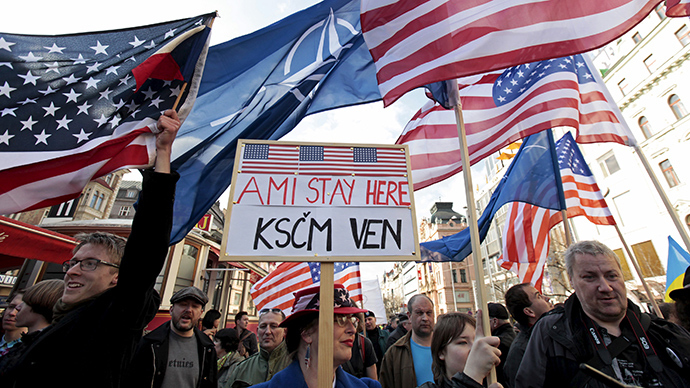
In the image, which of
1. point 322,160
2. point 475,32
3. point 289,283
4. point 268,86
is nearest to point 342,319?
point 322,160

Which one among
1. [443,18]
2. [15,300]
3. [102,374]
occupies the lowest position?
[102,374]

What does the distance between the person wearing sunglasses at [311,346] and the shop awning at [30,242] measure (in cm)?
689

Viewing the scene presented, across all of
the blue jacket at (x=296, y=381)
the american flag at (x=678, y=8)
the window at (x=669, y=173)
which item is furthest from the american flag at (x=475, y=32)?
the window at (x=669, y=173)

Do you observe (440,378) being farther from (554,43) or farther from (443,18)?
(443,18)

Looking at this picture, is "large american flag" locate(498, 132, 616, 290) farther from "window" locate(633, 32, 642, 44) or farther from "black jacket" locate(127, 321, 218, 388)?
"window" locate(633, 32, 642, 44)

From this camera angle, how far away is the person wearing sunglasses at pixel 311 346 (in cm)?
214

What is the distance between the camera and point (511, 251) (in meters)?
6.52

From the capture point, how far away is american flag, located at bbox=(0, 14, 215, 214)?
2816 millimetres

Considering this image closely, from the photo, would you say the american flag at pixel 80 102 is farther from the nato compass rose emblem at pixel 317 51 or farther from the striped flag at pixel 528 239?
the striped flag at pixel 528 239

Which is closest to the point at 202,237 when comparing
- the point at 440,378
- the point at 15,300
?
the point at 15,300

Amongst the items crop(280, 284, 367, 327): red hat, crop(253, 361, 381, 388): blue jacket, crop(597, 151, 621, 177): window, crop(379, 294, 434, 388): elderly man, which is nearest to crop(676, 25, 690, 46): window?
crop(597, 151, 621, 177): window

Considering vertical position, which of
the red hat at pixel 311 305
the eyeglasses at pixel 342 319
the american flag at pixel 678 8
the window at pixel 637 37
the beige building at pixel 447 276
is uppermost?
the window at pixel 637 37

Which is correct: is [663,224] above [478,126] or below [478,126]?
above

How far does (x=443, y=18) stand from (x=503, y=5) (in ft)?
1.71
